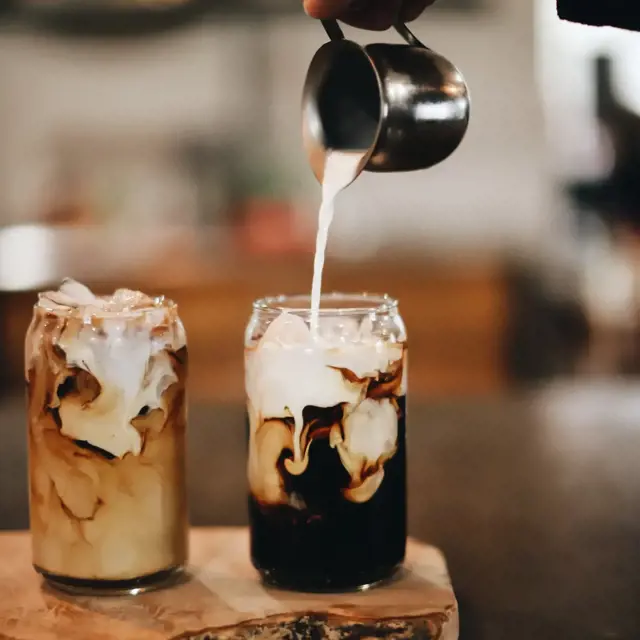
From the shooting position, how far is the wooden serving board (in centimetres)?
76

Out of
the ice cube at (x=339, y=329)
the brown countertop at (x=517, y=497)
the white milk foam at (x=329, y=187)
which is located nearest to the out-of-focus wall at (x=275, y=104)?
the brown countertop at (x=517, y=497)

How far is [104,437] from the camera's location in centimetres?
82

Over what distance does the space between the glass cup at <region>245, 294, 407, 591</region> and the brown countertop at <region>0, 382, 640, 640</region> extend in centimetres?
10

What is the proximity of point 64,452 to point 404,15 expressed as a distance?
1.92 feet

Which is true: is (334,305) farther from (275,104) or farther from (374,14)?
(275,104)

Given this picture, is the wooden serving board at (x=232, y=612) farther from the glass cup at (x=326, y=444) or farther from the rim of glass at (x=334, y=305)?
the rim of glass at (x=334, y=305)

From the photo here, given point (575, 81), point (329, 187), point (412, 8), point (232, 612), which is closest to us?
point (232, 612)

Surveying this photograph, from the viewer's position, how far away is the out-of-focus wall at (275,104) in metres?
3.77

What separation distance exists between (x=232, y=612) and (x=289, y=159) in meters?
3.15

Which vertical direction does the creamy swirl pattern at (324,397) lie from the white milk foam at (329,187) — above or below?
below

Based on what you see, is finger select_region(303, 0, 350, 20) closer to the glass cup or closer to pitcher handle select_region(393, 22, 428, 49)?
pitcher handle select_region(393, 22, 428, 49)

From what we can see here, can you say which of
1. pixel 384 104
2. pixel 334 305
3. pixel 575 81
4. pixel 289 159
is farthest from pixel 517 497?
pixel 575 81

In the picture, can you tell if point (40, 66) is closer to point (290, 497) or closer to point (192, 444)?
point (192, 444)

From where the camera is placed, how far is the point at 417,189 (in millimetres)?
3871
